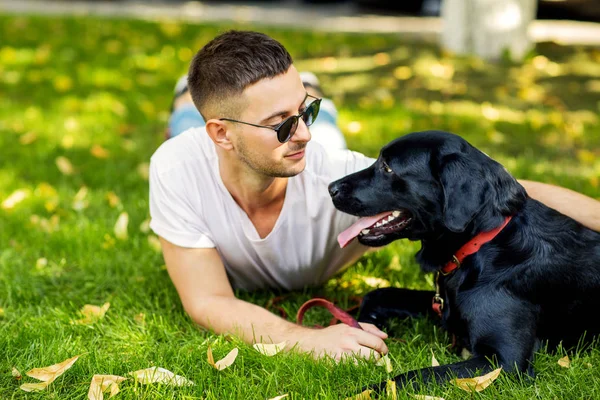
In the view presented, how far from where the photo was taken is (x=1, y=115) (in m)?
7.36

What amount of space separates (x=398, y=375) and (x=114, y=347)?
50.8 inches

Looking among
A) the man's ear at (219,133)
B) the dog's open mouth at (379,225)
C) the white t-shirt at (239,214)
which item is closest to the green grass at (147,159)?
the white t-shirt at (239,214)

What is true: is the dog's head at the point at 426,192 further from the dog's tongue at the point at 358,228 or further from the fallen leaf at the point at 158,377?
the fallen leaf at the point at 158,377

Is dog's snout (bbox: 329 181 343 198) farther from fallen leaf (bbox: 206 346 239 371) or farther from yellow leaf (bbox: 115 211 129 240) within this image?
yellow leaf (bbox: 115 211 129 240)

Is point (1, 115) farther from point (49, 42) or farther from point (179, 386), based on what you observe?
point (179, 386)

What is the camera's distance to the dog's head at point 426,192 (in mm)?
2967

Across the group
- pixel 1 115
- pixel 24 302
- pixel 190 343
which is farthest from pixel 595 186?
pixel 1 115

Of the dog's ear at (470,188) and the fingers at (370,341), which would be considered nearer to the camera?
the dog's ear at (470,188)

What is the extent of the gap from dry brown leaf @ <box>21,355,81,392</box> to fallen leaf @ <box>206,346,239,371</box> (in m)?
0.55

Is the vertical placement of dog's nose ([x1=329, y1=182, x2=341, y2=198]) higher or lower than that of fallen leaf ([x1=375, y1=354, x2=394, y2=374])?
higher

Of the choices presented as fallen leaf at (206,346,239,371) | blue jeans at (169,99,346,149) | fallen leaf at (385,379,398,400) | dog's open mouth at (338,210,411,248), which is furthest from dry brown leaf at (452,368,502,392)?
blue jeans at (169,99,346,149)

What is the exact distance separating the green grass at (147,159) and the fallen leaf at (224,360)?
3 cm

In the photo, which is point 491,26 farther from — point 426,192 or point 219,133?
point 426,192

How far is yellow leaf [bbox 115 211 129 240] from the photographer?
468 centimetres
